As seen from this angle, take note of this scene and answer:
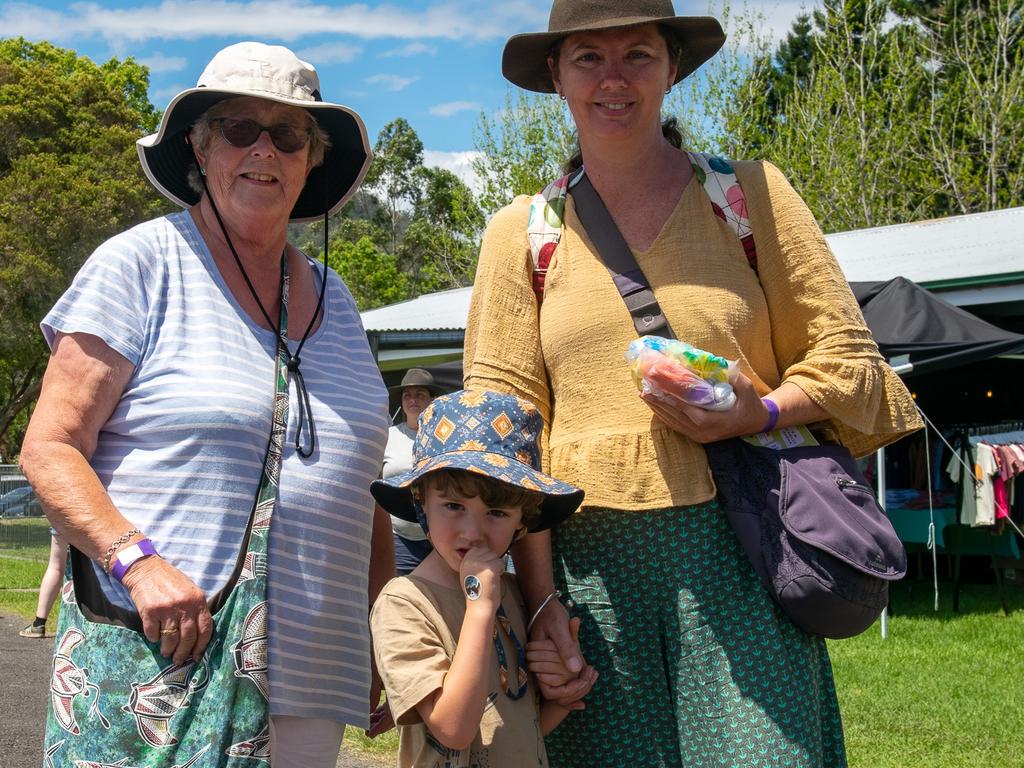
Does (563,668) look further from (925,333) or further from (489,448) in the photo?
(925,333)

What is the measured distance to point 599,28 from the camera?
2.31 meters

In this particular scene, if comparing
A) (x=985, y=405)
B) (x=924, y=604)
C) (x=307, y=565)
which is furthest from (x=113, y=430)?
(x=985, y=405)

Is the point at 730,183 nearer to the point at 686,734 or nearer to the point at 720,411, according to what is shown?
the point at 720,411

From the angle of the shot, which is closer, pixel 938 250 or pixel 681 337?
pixel 681 337

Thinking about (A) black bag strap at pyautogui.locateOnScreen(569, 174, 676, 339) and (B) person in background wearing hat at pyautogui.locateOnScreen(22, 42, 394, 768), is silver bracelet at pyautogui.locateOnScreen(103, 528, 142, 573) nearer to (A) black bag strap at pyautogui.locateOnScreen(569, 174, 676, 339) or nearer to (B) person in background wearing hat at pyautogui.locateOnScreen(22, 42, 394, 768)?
(B) person in background wearing hat at pyautogui.locateOnScreen(22, 42, 394, 768)

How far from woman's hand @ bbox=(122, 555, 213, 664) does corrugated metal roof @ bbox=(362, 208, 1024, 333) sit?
9184 mm

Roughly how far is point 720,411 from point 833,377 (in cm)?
27

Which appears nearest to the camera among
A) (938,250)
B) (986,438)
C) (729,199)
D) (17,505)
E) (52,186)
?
(729,199)

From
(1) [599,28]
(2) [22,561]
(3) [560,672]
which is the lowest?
(2) [22,561]

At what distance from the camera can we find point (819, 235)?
2373 mm

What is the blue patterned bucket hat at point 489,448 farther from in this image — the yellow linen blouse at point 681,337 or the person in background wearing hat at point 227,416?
the person in background wearing hat at point 227,416

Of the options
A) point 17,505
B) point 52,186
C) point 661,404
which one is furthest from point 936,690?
point 52,186

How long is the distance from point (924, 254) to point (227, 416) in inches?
417

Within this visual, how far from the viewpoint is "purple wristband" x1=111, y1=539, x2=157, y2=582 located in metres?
2.04
